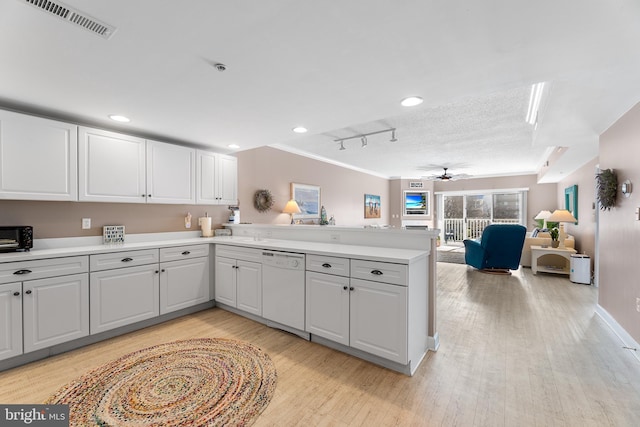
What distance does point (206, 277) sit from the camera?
358cm

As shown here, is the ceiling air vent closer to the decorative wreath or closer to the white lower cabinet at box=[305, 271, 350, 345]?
the white lower cabinet at box=[305, 271, 350, 345]

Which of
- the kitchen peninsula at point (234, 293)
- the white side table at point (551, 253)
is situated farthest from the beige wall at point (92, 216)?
the white side table at point (551, 253)

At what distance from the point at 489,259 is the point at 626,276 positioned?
113 inches

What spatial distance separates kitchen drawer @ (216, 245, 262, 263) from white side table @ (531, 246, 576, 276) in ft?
18.3

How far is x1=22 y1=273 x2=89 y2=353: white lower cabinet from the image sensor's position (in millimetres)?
2305

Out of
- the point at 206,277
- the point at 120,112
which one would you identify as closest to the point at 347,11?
the point at 120,112

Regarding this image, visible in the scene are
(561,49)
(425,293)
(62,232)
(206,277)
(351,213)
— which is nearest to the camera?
(561,49)

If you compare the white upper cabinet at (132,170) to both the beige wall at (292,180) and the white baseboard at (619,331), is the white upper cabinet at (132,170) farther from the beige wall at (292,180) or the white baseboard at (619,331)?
the white baseboard at (619,331)

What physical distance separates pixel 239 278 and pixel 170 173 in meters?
1.57

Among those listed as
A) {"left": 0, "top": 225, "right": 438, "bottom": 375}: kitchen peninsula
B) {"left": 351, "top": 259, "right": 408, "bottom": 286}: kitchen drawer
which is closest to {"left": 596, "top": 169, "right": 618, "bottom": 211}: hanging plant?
{"left": 0, "top": 225, "right": 438, "bottom": 375}: kitchen peninsula

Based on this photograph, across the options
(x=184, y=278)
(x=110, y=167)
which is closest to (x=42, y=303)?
(x=184, y=278)

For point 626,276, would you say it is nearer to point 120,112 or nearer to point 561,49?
point 561,49

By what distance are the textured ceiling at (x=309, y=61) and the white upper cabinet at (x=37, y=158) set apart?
196 millimetres

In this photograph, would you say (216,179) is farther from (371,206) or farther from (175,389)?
(371,206)
